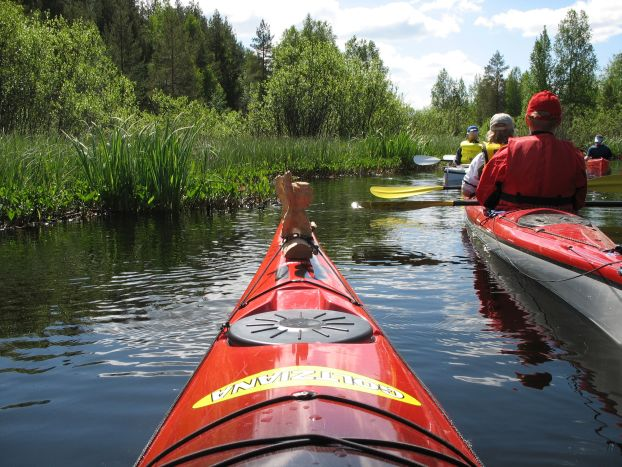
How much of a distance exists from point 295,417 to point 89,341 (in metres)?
3.09

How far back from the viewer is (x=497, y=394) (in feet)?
11.7

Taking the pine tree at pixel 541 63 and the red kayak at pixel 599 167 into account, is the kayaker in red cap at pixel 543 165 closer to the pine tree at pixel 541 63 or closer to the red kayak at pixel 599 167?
the red kayak at pixel 599 167

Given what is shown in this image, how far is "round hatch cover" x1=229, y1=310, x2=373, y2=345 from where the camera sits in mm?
2535

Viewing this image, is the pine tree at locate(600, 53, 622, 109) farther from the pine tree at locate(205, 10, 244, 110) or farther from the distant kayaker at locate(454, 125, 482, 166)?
the distant kayaker at locate(454, 125, 482, 166)

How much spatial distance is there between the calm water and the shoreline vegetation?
6.41 ft

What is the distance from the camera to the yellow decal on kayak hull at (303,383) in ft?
6.86

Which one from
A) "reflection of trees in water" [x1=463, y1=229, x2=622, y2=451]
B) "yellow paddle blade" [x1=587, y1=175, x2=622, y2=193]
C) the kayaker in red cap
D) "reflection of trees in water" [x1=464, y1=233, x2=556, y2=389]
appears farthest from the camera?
"yellow paddle blade" [x1=587, y1=175, x2=622, y2=193]

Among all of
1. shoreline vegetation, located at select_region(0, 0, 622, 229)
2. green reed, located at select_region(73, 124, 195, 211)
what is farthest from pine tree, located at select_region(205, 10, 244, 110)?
green reed, located at select_region(73, 124, 195, 211)

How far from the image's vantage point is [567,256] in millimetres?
4508

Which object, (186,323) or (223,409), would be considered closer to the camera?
(223,409)

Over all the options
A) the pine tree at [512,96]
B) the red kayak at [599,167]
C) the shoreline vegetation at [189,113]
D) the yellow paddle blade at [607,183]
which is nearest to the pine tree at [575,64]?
the shoreline vegetation at [189,113]

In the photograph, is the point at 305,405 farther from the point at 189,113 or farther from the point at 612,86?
the point at 612,86

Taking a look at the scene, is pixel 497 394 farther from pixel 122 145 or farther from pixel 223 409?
pixel 122 145

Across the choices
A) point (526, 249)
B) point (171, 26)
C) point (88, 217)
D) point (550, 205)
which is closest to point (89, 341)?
Result: point (526, 249)
